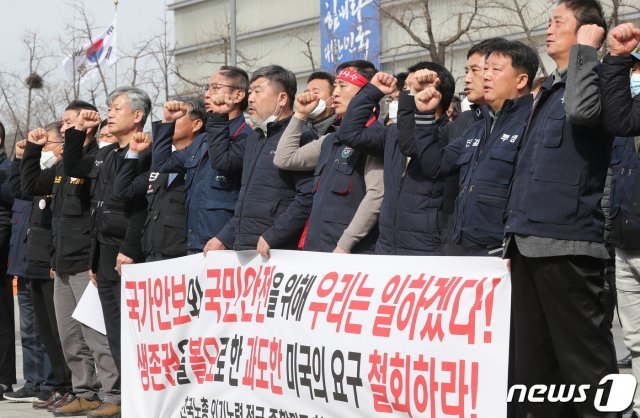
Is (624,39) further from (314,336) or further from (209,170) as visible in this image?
(209,170)

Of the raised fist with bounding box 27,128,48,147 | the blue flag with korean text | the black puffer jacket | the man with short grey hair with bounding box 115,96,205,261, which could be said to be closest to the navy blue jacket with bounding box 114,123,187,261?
the man with short grey hair with bounding box 115,96,205,261

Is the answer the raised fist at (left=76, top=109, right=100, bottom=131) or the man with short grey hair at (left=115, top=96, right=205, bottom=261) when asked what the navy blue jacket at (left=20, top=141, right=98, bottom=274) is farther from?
the man with short grey hair at (left=115, top=96, right=205, bottom=261)

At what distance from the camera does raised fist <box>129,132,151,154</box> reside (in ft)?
28.3

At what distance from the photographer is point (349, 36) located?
30.4m

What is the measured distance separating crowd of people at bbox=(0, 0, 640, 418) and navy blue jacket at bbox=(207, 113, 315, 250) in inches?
0.5

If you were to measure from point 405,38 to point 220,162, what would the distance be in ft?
104

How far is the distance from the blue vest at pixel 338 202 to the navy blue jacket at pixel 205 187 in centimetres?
98

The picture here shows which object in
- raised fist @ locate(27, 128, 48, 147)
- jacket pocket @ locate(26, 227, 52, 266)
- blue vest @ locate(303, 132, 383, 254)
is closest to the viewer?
blue vest @ locate(303, 132, 383, 254)

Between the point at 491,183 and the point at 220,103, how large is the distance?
2754 millimetres

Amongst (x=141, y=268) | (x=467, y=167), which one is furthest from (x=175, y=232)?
(x=467, y=167)

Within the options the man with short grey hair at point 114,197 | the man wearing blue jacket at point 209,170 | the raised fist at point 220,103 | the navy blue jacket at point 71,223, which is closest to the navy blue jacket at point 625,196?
the man wearing blue jacket at point 209,170

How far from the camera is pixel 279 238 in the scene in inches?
280

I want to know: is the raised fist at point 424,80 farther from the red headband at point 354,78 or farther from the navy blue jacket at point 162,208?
the navy blue jacket at point 162,208

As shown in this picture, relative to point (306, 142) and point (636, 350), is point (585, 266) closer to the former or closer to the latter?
point (636, 350)
